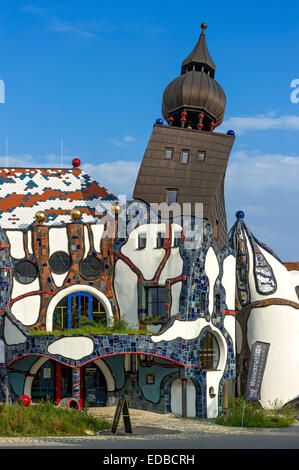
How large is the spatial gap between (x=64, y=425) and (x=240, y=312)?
1254 cm

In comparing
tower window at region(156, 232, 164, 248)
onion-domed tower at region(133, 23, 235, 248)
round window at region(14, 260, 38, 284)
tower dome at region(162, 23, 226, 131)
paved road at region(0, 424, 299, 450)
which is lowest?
paved road at region(0, 424, 299, 450)

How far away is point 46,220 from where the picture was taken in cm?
2666

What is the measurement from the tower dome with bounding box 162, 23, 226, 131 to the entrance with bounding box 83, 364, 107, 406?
12.1 m

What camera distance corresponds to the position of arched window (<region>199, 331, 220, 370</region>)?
82.5 ft

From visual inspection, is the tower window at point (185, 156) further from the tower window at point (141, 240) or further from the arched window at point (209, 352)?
the arched window at point (209, 352)

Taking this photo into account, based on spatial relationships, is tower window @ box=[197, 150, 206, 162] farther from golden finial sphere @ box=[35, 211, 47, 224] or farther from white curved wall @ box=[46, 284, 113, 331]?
white curved wall @ box=[46, 284, 113, 331]

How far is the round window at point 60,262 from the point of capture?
2547 cm

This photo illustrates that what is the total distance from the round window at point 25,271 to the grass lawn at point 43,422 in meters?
7.36

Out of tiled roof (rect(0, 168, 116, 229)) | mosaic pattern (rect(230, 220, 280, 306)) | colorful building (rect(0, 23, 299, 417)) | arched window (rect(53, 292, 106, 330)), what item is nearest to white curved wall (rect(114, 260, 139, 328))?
colorful building (rect(0, 23, 299, 417))

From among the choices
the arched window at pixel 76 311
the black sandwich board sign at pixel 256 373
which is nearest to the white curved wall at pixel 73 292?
the arched window at pixel 76 311

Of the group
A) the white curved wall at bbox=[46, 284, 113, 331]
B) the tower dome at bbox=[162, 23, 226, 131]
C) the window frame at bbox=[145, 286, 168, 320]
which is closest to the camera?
the white curved wall at bbox=[46, 284, 113, 331]

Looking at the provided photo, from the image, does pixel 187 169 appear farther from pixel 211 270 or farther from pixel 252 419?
pixel 252 419
